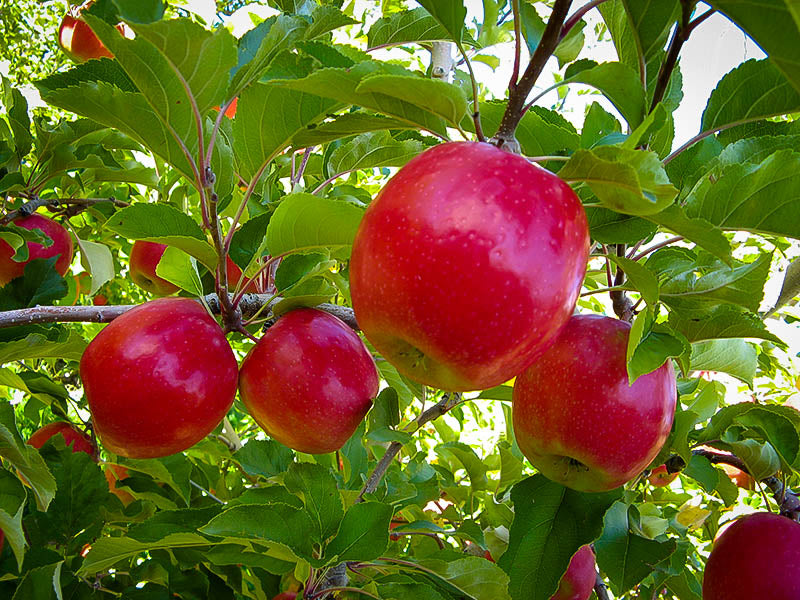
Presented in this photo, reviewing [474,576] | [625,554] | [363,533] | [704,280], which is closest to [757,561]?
[625,554]

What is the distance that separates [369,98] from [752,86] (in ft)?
1.72

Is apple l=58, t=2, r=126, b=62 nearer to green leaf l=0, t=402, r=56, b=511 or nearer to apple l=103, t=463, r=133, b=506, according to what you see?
apple l=103, t=463, r=133, b=506

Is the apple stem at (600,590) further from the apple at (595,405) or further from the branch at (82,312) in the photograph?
the branch at (82,312)

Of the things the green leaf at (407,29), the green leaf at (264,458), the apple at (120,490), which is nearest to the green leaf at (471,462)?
the green leaf at (264,458)

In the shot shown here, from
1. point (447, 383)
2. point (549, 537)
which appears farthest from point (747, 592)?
point (447, 383)

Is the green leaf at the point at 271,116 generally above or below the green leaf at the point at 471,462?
above

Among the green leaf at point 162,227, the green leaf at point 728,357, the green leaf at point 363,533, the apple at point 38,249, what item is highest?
the green leaf at point 162,227

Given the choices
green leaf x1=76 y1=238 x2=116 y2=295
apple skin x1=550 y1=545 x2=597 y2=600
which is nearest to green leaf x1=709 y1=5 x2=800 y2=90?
apple skin x1=550 y1=545 x2=597 y2=600

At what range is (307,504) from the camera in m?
1.07

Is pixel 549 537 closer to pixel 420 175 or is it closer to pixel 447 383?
pixel 447 383

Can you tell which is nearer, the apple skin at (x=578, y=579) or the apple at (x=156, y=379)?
the apple at (x=156, y=379)

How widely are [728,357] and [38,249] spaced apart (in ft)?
6.30

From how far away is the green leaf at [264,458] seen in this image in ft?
4.72

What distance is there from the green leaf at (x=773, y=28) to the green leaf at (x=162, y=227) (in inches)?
27.1
